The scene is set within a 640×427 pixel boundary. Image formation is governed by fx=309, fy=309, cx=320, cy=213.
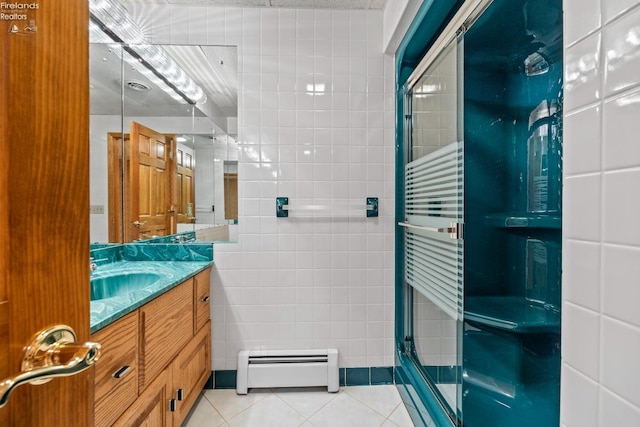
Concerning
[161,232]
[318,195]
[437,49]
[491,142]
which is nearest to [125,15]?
[161,232]

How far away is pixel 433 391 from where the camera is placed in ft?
5.12

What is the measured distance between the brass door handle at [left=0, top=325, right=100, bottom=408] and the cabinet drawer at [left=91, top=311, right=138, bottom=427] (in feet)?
2.01

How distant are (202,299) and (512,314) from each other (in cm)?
167

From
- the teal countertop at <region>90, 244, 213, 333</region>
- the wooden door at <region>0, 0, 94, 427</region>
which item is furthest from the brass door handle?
the teal countertop at <region>90, 244, 213, 333</region>

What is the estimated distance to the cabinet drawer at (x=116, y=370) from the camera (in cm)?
94

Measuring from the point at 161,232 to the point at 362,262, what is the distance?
1297 mm

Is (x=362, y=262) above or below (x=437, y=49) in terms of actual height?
below

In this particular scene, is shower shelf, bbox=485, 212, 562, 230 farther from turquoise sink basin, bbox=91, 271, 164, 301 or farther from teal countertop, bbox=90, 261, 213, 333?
turquoise sink basin, bbox=91, 271, 164, 301

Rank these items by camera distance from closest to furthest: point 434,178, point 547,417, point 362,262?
point 547,417
point 434,178
point 362,262

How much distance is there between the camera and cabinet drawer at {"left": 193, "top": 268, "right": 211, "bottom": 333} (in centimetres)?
173

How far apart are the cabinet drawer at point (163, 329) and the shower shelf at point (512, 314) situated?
1366mm

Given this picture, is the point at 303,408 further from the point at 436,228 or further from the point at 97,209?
the point at 97,209

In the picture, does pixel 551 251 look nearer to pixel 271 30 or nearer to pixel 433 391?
pixel 433 391

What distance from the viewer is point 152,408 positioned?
4.09ft
